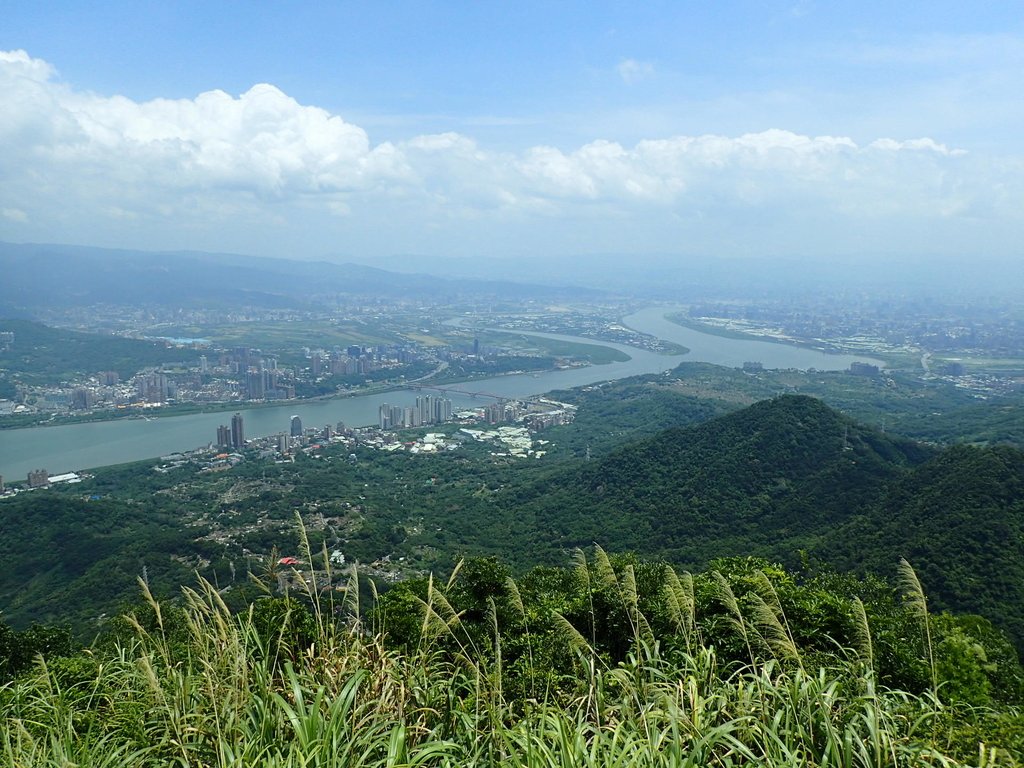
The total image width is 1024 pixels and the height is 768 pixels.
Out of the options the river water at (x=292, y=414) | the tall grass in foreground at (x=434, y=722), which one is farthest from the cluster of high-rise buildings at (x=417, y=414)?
the tall grass in foreground at (x=434, y=722)

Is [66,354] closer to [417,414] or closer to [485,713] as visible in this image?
[417,414]

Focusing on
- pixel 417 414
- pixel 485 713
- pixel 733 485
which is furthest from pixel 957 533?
pixel 417 414

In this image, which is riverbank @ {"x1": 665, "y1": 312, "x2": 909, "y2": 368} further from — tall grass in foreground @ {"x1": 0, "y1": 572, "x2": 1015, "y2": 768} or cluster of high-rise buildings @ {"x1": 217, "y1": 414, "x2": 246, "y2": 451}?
tall grass in foreground @ {"x1": 0, "y1": 572, "x2": 1015, "y2": 768}

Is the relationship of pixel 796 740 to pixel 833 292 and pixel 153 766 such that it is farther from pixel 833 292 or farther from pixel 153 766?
pixel 833 292

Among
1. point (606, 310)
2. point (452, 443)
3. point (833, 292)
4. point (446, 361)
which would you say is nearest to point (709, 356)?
point (446, 361)

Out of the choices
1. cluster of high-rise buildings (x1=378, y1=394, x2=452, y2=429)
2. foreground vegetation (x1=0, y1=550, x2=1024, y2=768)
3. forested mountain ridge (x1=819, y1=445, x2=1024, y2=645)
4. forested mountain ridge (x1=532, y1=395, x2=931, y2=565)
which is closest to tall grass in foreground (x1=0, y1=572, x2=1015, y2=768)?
foreground vegetation (x1=0, y1=550, x2=1024, y2=768)

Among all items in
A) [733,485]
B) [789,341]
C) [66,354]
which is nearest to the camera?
[733,485]
